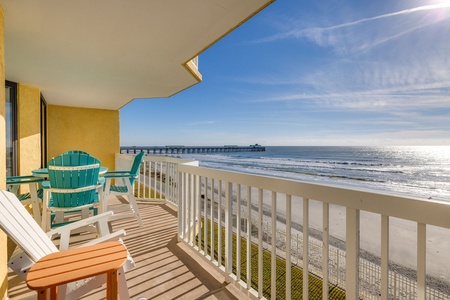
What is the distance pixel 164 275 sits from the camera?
7.11 feet

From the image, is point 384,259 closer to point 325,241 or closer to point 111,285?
point 325,241

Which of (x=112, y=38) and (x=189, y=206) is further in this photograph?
(x=189, y=206)

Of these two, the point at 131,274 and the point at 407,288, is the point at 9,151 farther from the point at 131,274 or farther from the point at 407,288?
the point at 407,288

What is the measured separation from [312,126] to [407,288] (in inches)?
1146

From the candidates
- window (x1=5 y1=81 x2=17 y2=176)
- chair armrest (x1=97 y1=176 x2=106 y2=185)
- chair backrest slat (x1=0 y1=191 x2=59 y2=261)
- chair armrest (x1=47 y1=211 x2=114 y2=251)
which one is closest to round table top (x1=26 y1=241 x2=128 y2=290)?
chair backrest slat (x1=0 y1=191 x2=59 y2=261)

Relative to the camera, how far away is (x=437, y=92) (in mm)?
18594

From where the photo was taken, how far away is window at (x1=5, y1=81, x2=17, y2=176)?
3.67 meters

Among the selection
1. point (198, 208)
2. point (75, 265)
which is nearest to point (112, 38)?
point (198, 208)

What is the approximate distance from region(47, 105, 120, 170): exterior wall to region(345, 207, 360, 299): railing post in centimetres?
666

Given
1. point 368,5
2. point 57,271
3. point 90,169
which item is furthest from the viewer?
point 368,5

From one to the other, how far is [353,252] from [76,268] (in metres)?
1.31

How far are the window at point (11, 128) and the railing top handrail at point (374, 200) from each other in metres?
4.22

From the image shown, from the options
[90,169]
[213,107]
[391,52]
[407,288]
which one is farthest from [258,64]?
[90,169]

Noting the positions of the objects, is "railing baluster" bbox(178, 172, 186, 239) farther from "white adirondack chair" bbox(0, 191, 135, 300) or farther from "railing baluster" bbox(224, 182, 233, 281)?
"white adirondack chair" bbox(0, 191, 135, 300)
